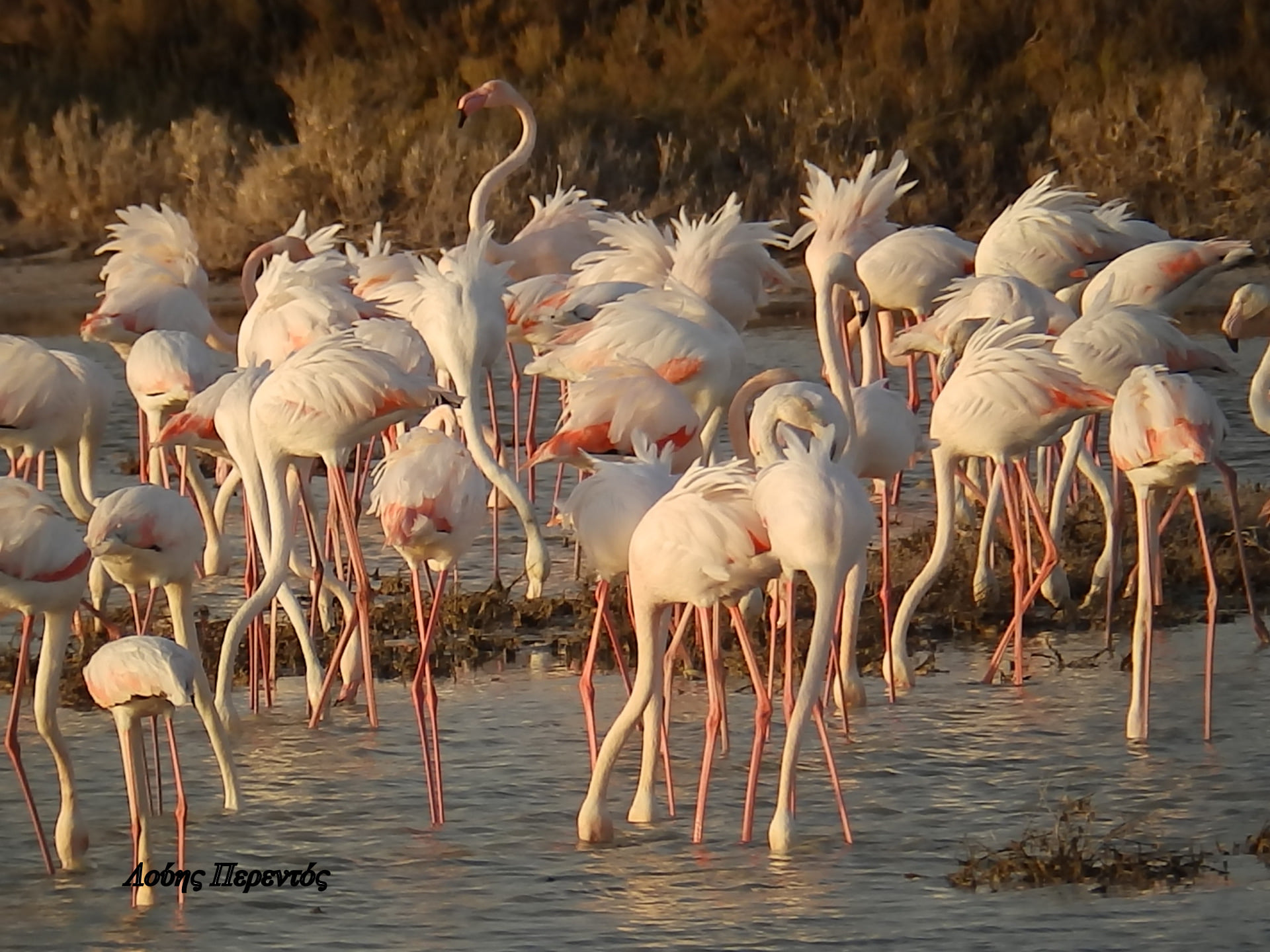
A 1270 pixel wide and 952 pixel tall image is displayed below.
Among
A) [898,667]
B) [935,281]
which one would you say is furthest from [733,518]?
[935,281]

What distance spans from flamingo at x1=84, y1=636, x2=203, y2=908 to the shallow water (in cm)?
15

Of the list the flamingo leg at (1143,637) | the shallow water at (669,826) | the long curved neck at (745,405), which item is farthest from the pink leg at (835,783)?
the flamingo leg at (1143,637)

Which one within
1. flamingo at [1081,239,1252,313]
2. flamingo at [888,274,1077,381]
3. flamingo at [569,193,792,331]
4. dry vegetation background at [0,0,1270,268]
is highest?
dry vegetation background at [0,0,1270,268]

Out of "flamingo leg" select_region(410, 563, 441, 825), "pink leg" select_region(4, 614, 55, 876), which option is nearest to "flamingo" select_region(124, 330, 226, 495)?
"flamingo leg" select_region(410, 563, 441, 825)

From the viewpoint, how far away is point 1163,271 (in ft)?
27.2

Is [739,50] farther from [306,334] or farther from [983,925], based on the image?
[983,925]

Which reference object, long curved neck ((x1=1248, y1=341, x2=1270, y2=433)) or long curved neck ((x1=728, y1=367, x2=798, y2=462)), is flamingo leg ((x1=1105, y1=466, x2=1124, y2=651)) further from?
long curved neck ((x1=728, y1=367, x2=798, y2=462))

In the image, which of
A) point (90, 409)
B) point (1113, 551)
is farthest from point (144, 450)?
point (1113, 551)

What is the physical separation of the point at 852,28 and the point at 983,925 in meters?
13.9

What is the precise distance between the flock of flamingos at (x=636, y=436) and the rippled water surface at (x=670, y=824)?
0.12 m

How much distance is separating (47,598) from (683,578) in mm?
1459

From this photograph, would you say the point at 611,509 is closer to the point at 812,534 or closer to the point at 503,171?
the point at 812,534

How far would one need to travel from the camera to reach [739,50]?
18.1 metres

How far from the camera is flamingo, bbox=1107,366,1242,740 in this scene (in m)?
6.12
